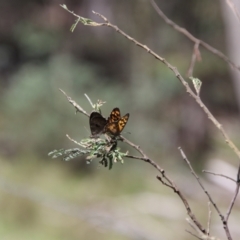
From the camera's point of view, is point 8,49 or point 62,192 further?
point 8,49

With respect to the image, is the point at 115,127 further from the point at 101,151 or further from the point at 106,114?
the point at 106,114

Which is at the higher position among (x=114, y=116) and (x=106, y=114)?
(x=106, y=114)

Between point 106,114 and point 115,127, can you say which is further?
point 106,114

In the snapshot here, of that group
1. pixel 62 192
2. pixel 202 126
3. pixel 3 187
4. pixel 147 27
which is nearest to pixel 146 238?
pixel 62 192

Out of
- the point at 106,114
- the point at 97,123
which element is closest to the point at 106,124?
the point at 97,123

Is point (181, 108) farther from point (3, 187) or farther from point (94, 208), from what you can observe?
point (3, 187)

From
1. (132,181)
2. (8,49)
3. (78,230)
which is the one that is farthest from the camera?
(8,49)

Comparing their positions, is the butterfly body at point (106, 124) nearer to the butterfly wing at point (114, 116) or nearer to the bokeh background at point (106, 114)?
the butterfly wing at point (114, 116)
